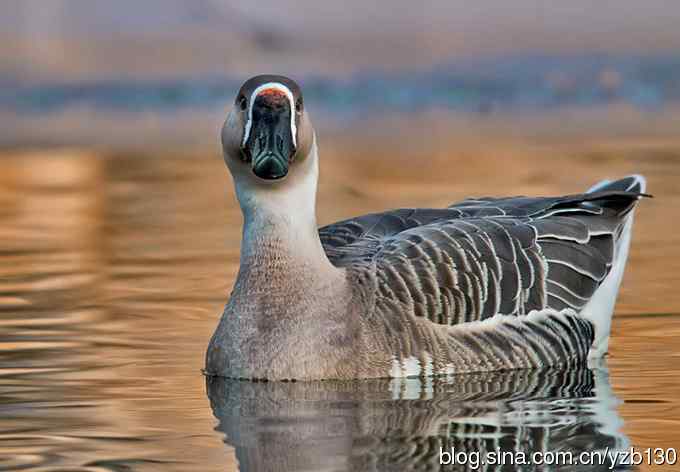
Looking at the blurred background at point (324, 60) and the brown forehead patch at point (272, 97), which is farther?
the blurred background at point (324, 60)

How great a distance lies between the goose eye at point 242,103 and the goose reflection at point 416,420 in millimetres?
1593

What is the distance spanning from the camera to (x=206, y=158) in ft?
76.4

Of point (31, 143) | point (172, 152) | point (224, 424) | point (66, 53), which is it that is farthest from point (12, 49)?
point (224, 424)

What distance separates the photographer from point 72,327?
12078 millimetres

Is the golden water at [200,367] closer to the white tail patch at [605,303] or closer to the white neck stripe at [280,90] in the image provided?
the white tail patch at [605,303]

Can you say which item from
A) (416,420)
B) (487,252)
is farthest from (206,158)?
(416,420)

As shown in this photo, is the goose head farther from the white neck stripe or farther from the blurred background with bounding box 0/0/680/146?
the blurred background with bounding box 0/0/680/146

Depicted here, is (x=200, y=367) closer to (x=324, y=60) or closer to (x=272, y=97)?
(x=272, y=97)

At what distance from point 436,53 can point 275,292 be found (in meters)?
21.8

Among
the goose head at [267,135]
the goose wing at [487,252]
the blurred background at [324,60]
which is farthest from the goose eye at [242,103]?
the blurred background at [324,60]

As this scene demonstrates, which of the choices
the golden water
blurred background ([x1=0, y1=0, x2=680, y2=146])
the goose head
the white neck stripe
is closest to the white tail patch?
the golden water

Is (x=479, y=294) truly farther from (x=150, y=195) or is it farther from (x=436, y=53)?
(x=436, y=53)

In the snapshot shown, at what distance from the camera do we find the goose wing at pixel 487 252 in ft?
35.7

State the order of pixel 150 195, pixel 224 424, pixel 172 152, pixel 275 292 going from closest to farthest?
1. pixel 224 424
2. pixel 275 292
3. pixel 150 195
4. pixel 172 152
